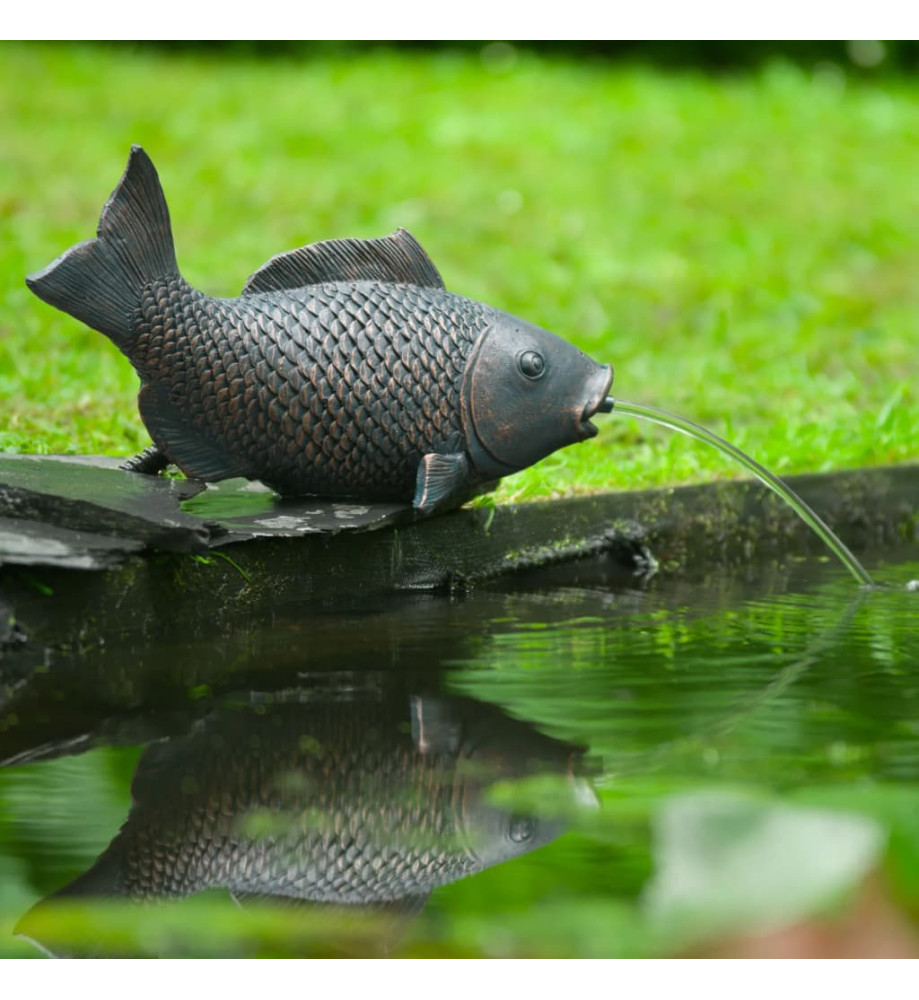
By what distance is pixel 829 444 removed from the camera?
5.81 meters

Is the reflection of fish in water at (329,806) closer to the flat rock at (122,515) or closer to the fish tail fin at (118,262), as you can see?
the flat rock at (122,515)

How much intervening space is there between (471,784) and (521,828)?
0.26 metres

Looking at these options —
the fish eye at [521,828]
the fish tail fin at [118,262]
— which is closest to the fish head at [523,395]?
the fish tail fin at [118,262]

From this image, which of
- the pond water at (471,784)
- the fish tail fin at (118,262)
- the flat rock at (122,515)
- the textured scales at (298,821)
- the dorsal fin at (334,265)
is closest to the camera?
the pond water at (471,784)

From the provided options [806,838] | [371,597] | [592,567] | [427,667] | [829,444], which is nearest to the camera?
[806,838]

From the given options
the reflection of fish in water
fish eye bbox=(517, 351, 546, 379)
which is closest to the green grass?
fish eye bbox=(517, 351, 546, 379)

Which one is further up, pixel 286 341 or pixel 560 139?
pixel 560 139

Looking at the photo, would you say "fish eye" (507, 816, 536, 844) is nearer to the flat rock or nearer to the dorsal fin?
the flat rock

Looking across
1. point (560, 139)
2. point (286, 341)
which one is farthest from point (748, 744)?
point (560, 139)

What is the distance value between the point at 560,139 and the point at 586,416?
23.2 ft

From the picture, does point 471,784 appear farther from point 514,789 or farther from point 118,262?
point 118,262

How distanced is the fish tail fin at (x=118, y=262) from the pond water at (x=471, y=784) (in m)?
0.85

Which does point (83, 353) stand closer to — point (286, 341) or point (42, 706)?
point (286, 341)

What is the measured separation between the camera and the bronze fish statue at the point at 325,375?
3754mm
